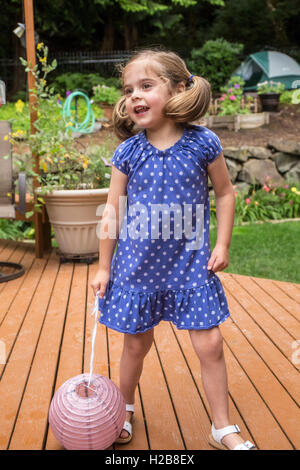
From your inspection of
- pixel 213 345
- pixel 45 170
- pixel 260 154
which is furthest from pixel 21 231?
pixel 213 345

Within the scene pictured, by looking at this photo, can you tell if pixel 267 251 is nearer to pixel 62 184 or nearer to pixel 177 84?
pixel 62 184

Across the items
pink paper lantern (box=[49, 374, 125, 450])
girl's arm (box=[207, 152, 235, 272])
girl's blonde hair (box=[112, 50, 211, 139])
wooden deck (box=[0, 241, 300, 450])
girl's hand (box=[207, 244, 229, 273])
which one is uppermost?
girl's blonde hair (box=[112, 50, 211, 139])

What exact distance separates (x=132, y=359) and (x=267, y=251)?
2.88m

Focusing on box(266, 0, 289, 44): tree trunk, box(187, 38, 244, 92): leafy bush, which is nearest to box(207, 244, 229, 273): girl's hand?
box(187, 38, 244, 92): leafy bush

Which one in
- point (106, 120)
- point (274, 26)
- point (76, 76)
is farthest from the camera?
point (274, 26)

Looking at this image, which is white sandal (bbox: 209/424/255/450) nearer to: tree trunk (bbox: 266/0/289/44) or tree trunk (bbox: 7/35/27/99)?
tree trunk (bbox: 7/35/27/99)

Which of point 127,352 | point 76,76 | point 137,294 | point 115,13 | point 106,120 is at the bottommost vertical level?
point 127,352

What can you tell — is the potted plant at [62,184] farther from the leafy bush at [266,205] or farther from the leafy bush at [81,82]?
the leafy bush at [81,82]

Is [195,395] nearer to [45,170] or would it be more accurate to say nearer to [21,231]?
[45,170]

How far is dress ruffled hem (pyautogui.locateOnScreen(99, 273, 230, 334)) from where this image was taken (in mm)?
1633

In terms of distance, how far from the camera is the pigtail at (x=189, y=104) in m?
1.59

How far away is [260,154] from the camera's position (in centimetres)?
694

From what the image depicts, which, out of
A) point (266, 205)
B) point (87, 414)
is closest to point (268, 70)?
point (266, 205)
